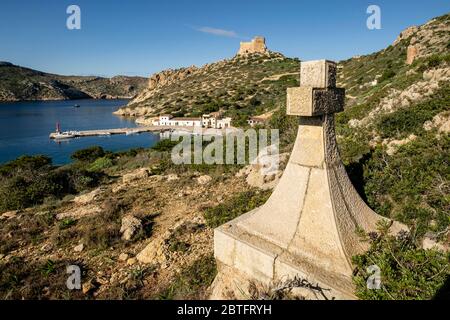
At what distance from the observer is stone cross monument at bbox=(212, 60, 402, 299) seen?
322 cm

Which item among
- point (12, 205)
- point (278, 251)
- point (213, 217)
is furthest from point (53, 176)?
point (278, 251)

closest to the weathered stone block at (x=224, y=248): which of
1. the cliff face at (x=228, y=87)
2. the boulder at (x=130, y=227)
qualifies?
the boulder at (x=130, y=227)

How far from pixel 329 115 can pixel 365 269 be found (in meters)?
1.80

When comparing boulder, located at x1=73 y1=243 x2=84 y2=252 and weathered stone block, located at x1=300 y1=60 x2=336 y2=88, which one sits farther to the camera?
boulder, located at x1=73 y1=243 x2=84 y2=252

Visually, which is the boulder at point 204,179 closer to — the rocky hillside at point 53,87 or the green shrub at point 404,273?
the green shrub at point 404,273

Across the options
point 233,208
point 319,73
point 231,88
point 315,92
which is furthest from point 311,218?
point 231,88

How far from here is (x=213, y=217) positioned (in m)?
6.19

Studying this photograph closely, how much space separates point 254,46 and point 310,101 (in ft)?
306

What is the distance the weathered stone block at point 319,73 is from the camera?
3236 mm

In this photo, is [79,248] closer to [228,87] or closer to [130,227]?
[130,227]

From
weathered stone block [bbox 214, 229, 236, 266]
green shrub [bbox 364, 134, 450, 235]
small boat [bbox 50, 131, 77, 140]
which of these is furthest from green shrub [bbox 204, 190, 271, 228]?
small boat [bbox 50, 131, 77, 140]

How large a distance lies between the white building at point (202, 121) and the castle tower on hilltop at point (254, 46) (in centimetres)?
4707

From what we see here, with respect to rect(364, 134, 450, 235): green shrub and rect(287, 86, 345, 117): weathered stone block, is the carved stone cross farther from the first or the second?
rect(364, 134, 450, 235): green shrub

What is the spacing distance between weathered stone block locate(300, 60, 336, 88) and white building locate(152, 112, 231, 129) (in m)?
38.1
